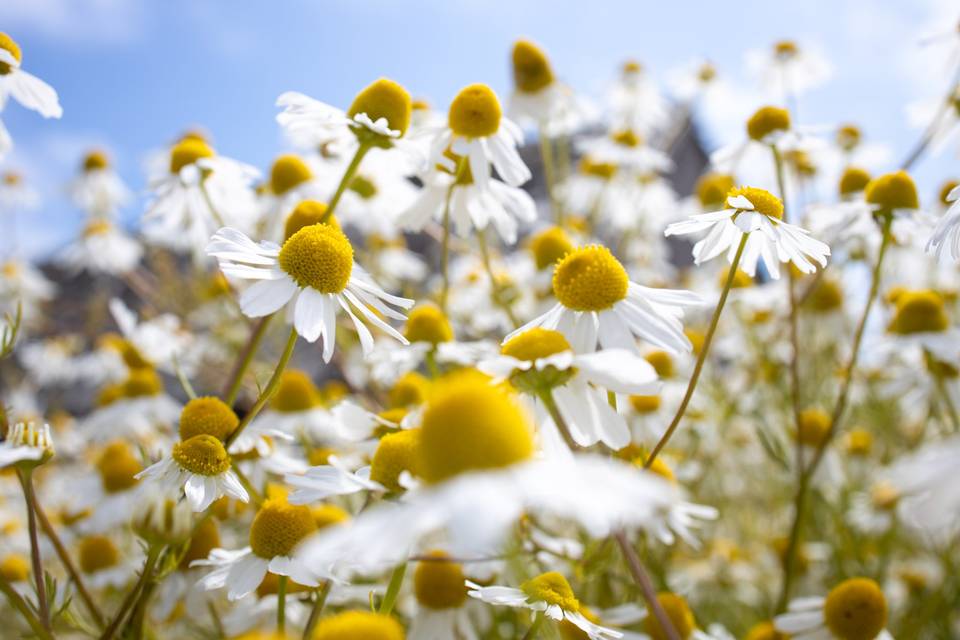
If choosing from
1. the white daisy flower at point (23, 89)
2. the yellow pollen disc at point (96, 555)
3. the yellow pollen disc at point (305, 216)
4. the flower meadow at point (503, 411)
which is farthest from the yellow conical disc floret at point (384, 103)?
the yellow pollen disc at point (96, 555)

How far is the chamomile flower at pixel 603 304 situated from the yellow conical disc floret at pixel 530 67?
1.37 metres

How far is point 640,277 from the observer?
3.04m

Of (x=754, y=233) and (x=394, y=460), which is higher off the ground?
(x=754, y=233)

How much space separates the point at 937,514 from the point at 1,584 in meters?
0.78

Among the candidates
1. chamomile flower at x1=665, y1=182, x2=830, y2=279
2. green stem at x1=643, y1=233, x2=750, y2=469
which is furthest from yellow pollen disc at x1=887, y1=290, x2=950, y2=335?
green stem at x1=643, y1=233, x2=750, y2=469

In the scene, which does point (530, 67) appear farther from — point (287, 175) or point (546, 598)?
point (546, 598)

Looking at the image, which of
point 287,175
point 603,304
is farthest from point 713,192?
point 603,304

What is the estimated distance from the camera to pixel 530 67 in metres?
2.10

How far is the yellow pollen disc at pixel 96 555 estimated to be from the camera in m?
1.72

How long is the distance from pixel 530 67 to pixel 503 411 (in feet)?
5.70

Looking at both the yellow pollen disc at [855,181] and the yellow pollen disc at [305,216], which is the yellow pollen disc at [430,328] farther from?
the yellow pollen disc at [855,181]

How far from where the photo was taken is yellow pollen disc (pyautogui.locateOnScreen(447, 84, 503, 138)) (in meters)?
1.21

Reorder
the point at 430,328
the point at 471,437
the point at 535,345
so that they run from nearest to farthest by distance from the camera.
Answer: the point at 471,437
the point at 535,345
the point at 430,328

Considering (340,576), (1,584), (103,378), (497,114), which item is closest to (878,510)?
(497,114)
